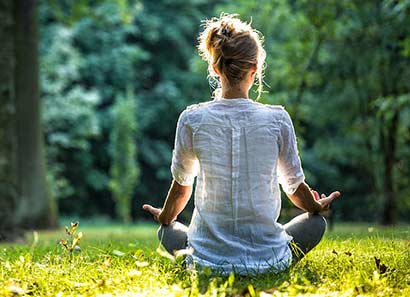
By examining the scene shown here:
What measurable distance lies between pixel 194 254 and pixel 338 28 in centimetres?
1311

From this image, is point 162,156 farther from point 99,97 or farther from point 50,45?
point 50,45

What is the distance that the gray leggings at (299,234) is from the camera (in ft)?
13.9

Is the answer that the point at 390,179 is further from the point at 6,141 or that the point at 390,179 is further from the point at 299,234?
the point at 299,234

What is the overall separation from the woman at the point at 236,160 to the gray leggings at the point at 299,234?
15 cm

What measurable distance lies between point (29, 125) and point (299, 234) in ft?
38.2

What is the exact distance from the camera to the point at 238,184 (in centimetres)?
394

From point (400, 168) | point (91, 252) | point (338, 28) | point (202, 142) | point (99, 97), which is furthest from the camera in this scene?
point (99, 97)

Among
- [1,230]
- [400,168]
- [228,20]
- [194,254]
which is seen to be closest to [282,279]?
[194,254]

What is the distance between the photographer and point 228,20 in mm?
4051

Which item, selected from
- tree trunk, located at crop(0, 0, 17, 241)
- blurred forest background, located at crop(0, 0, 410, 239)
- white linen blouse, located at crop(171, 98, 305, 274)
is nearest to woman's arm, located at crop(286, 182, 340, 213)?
white linen blouse, located at crop(171, 98, 305, 274)

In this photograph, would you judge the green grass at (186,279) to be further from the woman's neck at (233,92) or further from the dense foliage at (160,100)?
the dense foliage at (160,100)

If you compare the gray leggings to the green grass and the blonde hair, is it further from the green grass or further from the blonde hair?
the blonde hair

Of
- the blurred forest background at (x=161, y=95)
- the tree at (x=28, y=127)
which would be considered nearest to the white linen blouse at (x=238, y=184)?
the blurred forest background at (x=161, y=95)

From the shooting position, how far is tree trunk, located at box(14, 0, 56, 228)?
48.8 feet
